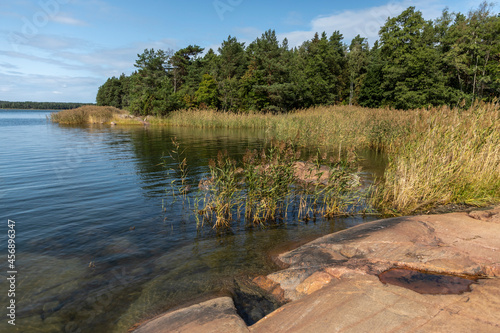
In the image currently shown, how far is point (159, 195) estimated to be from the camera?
30.4 feet

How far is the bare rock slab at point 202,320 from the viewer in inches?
122

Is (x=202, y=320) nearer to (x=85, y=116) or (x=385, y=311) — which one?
(x=385, y=311)

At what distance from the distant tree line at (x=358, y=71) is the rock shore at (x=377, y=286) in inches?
1527

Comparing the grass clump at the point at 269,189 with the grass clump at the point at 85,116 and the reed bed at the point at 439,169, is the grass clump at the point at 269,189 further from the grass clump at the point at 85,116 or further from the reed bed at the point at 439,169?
the grass clump at the point at 85,116

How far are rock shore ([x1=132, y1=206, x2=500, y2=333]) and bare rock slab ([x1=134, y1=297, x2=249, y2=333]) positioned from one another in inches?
0.4

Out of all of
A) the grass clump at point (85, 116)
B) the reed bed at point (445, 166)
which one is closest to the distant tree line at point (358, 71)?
the grass clump at point (85, 116)

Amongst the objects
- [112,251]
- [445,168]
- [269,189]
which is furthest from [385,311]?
[445,168]

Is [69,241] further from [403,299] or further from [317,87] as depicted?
[317,87]

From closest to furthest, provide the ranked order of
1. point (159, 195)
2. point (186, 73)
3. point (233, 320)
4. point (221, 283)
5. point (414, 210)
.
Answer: point (233, 320) → point (221, 283) → point (414, 210) → point (159, 195) → point (186, 73)

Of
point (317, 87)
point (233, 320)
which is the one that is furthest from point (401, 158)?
point (317, 87)

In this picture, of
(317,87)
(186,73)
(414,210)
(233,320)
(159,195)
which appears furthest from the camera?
(186,73)

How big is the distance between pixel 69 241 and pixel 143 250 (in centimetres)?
173

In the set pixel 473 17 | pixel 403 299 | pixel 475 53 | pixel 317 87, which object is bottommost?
pixel 403 299

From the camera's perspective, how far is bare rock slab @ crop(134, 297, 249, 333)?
3101mm
